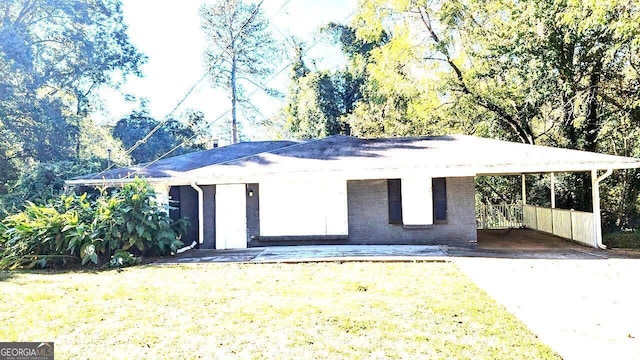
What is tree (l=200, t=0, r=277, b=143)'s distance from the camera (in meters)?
28.2

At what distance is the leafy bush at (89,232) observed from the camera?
9.23 m

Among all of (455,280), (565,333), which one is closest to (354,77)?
(455,280)

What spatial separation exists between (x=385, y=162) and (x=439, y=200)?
6.12 ft

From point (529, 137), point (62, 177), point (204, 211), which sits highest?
point (529, 137)

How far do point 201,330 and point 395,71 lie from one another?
1590cm

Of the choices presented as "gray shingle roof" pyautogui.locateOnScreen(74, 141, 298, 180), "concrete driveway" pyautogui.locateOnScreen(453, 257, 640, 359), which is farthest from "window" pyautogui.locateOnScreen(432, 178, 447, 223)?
"gray shingle roof" pyautogui.locateOnScreen(74, 141, 298, 180)

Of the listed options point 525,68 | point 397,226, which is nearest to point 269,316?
point 397,226

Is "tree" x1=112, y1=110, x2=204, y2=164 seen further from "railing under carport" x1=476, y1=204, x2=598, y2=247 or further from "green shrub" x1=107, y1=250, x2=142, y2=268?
"railing under carport" x1=476, y1=204, x2=598, y2=247

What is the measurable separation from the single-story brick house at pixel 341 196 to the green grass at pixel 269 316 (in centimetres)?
338

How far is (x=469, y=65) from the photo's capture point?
17406mm

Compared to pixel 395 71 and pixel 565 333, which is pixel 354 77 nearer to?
pixel 395 71

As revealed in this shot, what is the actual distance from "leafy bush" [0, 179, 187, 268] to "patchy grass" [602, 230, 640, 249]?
1218 cm

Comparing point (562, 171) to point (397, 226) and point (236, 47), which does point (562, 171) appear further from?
point (236, 47)

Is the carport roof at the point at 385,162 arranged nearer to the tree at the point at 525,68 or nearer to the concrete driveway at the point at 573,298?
the concrete driveway at the point at 573,298
